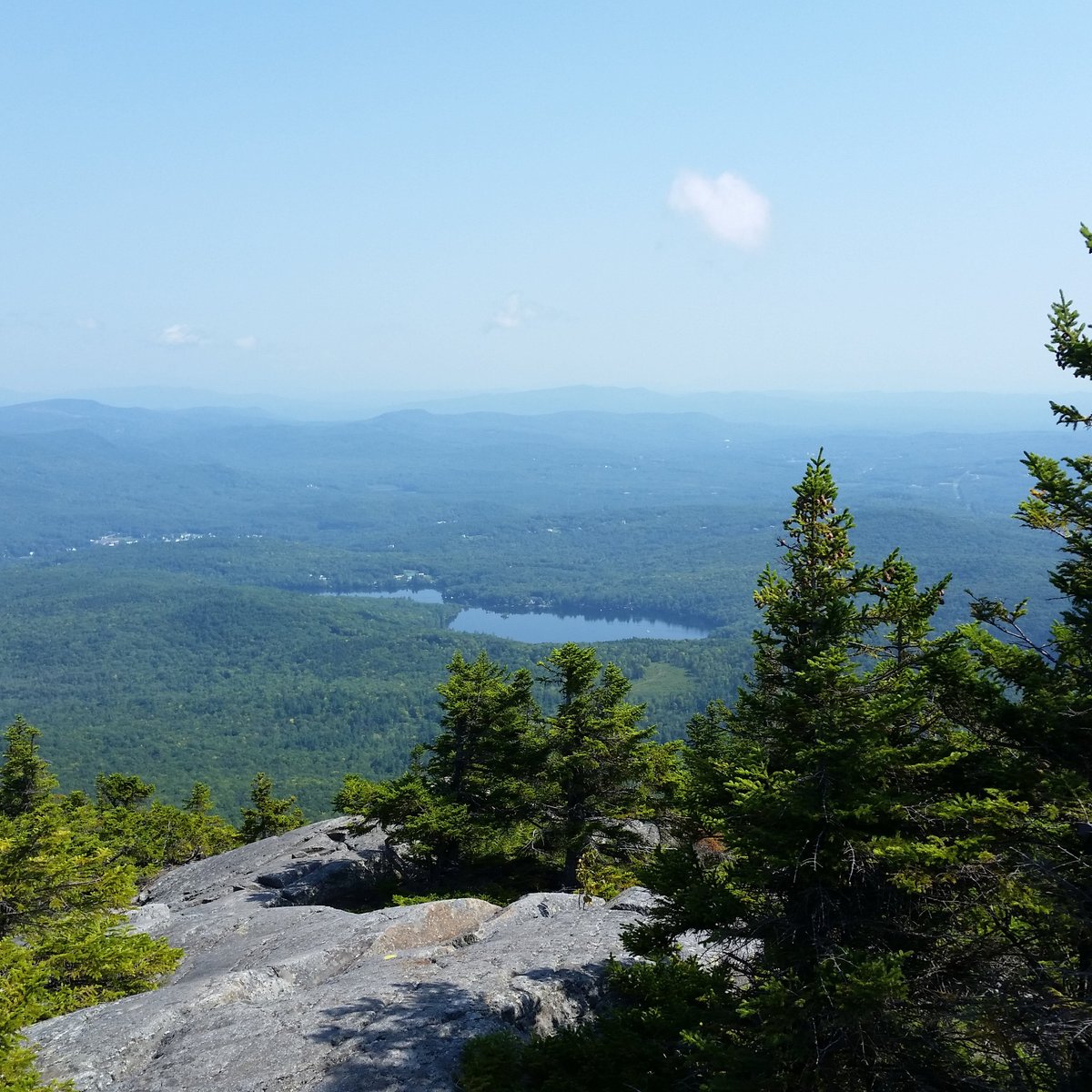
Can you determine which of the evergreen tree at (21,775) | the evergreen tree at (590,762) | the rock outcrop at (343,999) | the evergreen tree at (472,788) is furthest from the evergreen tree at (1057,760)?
the evergreen tree at (21,775)

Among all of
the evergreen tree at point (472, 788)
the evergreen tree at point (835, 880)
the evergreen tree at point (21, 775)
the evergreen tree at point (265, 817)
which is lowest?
the evergreen tree at point (265, 817)

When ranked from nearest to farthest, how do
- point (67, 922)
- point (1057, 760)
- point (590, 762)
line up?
point (1057, 760)
point (67, 922)
point (590, 762)

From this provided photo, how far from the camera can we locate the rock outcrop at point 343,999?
12922 millimetres

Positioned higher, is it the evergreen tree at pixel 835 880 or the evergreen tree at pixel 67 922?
the evergreen tree at pixel 835 880

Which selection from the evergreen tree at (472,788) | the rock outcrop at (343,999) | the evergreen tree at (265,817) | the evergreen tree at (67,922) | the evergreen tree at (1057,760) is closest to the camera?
the evergreen tree at (1057,760)

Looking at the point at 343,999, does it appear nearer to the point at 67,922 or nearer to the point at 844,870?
the point at 67,922

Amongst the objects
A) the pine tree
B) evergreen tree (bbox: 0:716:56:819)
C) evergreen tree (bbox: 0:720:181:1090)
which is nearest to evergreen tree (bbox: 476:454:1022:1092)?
the pine tree

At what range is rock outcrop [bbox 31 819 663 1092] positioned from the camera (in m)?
12.9

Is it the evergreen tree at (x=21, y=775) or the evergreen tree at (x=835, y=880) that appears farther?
the evergreen tree at (x=21, y=775)

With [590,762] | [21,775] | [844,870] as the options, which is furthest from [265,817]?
[844,870]

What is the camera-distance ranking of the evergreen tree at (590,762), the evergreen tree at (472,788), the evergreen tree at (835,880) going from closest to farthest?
→ the evergreen tree at (835,880) → the evergreen tree at (590,762) → the evergreen tree at (472,788)

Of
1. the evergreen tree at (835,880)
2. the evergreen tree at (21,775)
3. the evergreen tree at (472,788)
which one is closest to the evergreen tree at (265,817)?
the evergreen tree at (21,775)

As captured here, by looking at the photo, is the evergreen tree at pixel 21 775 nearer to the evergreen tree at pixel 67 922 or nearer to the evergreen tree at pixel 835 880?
the evergreen tree at pixel 67 922

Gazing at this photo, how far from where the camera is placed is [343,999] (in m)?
15.2
